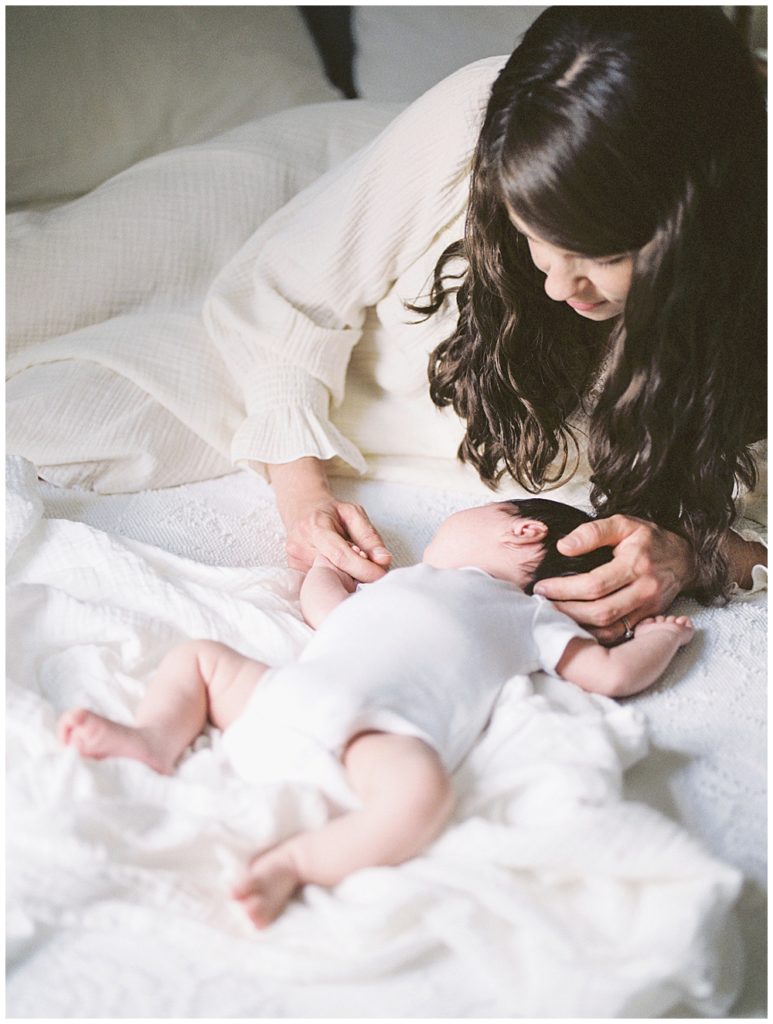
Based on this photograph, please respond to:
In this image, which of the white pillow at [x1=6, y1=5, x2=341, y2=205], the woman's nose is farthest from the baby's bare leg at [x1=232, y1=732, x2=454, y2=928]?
the white pillow at [x1=6, y1=5, x2=341, y2=205]

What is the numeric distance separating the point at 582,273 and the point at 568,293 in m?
0.03

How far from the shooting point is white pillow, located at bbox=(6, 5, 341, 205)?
190 centimetres

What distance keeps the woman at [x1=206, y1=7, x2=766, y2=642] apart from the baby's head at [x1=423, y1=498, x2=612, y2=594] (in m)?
0.03

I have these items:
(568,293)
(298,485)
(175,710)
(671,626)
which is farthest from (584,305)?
(175,710)

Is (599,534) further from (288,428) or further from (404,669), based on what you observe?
(288,428)

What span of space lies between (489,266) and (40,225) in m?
0.91

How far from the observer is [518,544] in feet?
3.69

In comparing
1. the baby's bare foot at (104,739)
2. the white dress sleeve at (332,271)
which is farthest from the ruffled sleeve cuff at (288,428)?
the baby's bare foot at (104,739)

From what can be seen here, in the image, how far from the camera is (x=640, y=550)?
1.13 metres

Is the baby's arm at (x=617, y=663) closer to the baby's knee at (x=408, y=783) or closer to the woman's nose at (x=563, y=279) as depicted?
the baby's knee at (x=408, y=783)

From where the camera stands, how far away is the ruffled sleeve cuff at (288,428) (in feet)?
4.69

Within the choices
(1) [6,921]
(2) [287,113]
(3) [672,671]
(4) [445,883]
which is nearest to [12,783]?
(1) [6,921]

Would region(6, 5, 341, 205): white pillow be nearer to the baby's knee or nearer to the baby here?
the baby

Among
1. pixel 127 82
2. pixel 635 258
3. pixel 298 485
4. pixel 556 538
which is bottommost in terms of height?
pixel 298 485
